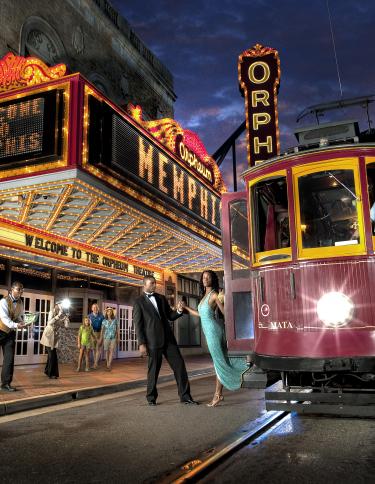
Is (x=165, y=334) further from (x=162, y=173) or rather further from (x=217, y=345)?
(x=162, y=173)

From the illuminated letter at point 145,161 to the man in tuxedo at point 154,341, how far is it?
17.1ft

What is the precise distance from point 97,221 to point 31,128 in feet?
11.5

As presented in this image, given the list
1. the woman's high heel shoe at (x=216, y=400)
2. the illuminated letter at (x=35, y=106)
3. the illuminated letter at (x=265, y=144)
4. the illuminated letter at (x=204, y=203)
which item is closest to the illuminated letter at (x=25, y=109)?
the illuminated letter at (x=35, y=106)

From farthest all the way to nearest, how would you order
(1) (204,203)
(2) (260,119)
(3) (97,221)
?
(2) (260,119) < (1) (204,203) < (3) (97,221)

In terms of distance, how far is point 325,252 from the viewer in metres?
5.36

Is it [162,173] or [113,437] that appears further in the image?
[162,173]

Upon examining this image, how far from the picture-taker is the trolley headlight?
16.5 feet

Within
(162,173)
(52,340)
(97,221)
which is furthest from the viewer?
(162,173)

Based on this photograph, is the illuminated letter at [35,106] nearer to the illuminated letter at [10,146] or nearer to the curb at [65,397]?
the illuminated letter at [10,146]

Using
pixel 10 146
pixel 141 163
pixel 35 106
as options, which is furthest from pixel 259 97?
pixel 10 146

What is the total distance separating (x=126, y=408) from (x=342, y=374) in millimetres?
3422

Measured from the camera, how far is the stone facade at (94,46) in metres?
14.0

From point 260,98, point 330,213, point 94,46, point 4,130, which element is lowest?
point 330,213

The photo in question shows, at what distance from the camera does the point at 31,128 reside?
998 cm
